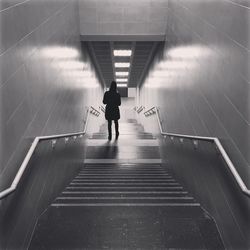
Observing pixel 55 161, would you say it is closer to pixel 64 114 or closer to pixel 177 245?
pixel 64 114

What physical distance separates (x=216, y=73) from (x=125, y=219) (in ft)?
5.61

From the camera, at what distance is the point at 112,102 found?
24.3 ft

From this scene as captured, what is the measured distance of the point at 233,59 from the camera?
260cm

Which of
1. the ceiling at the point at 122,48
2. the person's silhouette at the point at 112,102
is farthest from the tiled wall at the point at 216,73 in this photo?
the ceiling at the point at 122,48

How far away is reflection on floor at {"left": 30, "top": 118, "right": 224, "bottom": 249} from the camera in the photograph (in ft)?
8.46

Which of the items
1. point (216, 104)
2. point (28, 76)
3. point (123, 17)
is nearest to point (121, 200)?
point (216, 104)

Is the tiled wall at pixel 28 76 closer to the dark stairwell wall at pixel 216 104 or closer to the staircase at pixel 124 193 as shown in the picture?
the staircase at pixel 124 193

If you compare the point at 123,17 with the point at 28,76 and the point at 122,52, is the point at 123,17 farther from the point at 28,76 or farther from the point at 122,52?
the point at 28,76

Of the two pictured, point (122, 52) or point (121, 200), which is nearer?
point (121, 200)

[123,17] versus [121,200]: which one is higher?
[123,17]

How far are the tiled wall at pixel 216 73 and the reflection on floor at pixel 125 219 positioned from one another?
782 mm

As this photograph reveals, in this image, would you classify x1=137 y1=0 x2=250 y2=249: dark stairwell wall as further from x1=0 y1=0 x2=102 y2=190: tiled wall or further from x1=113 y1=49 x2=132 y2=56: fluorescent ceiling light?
x1=113 y1=49 x2=132 y2=56: fluorescent ceiling light

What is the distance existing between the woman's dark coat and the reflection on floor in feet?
9.97

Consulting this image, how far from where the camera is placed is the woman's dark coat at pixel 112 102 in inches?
289
